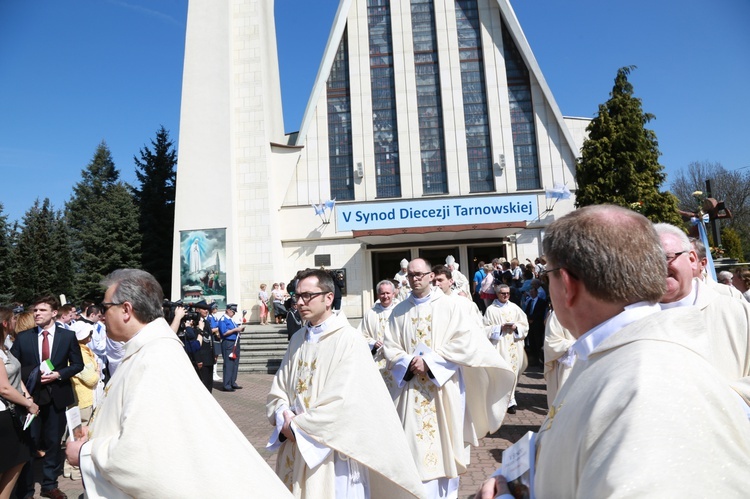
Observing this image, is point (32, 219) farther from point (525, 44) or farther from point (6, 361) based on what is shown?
point (6, 361)

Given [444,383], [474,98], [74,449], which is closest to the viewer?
[74,449]

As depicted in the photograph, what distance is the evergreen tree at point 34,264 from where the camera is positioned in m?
30.7

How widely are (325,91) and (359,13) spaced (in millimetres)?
4275

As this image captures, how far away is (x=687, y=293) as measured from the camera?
3141 millimetres

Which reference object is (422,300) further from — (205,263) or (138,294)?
(205,263)

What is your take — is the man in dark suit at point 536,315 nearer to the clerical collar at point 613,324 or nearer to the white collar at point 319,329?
the white collar at point 319,329

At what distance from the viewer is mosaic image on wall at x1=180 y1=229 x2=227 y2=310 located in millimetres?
23188

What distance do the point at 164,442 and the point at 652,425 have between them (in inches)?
79.1

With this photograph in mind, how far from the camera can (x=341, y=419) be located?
356 cm

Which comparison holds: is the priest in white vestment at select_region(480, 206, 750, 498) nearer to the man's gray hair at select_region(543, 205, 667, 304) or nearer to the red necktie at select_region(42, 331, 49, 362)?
the man's gray hair at select_region(543, 205, 667, 304)

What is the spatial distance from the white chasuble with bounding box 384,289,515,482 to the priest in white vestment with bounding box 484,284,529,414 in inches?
157


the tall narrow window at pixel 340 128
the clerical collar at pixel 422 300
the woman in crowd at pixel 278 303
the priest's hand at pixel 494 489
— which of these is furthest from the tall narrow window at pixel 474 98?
the priest's hand at pixel 494 489

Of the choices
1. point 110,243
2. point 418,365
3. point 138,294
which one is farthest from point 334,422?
point 110,243

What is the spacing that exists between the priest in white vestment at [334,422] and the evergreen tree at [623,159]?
58.8 feet
